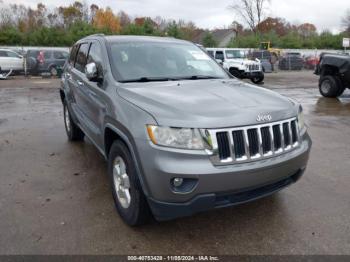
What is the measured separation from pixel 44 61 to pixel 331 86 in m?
16.7

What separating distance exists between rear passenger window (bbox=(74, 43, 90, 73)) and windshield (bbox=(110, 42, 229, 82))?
92 centimetres

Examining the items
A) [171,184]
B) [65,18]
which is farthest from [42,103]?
[65,18]

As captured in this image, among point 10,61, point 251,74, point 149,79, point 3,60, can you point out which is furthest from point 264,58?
point 149,79

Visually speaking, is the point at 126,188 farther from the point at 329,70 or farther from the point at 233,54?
the point at 233,54

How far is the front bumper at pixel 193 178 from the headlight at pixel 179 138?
0.05 meters

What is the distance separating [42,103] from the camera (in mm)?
11523

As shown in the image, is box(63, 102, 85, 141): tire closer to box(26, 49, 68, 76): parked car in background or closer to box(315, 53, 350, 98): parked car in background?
box(315, 53, 350, 98): parked car in background

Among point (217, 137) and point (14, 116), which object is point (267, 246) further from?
point (14, 116)

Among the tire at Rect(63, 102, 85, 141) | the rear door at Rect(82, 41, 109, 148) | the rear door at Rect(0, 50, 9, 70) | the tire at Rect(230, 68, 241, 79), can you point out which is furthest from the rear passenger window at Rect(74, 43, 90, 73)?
the rear door at Rect(0, 50, 9, 70)

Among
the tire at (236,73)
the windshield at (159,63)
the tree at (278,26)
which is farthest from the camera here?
the tree at (278,26)

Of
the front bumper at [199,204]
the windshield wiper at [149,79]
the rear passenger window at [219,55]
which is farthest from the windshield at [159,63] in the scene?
the rear passenger window at [219,55]

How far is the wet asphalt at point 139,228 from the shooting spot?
3193 millimetres

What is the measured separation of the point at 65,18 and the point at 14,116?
61408 mm

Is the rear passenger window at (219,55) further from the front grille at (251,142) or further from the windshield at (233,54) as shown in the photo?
the front grille at (251,142)
